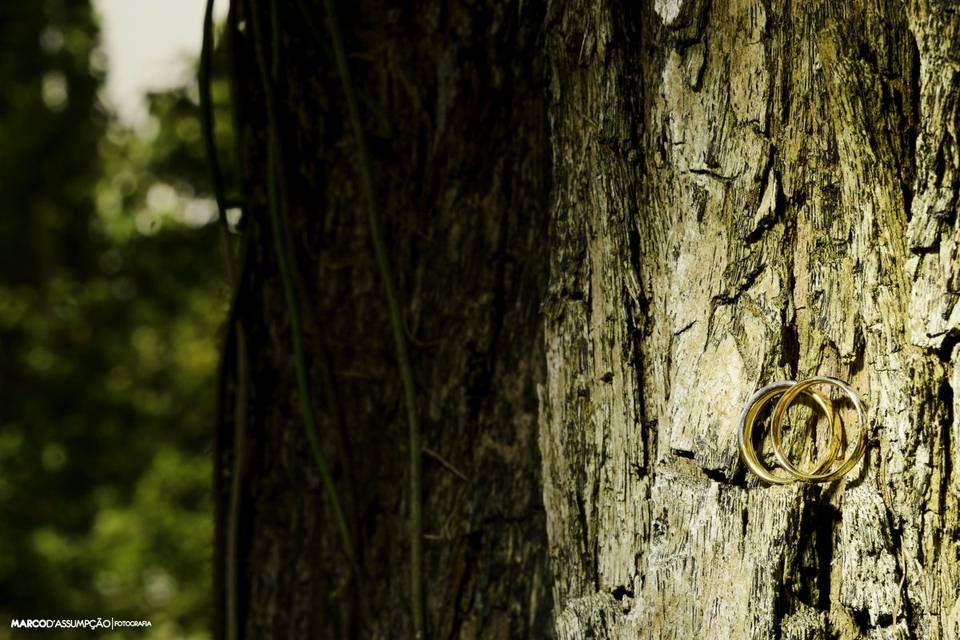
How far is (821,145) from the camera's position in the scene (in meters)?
0.92

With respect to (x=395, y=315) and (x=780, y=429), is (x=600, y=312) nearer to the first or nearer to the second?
(x=780, y=429)

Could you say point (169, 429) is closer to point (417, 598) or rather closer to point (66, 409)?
point (66, 409)

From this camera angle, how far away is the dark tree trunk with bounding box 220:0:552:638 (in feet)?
4.21

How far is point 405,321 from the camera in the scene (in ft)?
4.45

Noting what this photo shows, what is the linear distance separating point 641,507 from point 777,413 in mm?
191

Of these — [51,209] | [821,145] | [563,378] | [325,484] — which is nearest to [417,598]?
[325,484]

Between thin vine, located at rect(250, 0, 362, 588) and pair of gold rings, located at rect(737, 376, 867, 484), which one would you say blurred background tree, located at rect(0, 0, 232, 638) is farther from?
pair of gold rings, located at rect(737, 376, 867, 484)

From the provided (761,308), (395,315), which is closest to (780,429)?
(761,308)

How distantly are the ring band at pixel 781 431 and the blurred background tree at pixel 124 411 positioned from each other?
357 cm

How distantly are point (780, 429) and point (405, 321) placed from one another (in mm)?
615

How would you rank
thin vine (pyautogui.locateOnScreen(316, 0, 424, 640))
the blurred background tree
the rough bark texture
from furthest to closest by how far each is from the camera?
the blurred background tree, thin vine (pyautogui.locateOnScreen(316, 0, 424, 640)), the rough bark texture

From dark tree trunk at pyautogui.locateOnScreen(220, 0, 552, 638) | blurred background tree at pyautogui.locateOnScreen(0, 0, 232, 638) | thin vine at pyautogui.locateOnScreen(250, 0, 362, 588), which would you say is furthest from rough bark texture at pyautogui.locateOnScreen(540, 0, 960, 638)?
blurred background tree at pyautogui.locateOnScreen(0, 0, 232, 638)

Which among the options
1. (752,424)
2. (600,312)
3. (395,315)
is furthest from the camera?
(395,315)

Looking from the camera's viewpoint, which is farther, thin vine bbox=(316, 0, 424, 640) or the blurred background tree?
the blurred background tree
